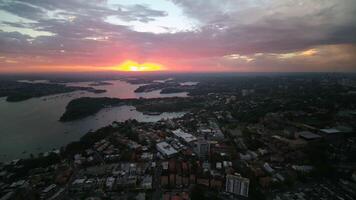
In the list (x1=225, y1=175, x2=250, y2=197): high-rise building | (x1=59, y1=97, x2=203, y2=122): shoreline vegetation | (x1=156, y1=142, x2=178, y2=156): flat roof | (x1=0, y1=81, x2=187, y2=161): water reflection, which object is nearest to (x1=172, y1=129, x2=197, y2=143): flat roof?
(x1=156, y1=142, x2=178, y2=156): flat roof

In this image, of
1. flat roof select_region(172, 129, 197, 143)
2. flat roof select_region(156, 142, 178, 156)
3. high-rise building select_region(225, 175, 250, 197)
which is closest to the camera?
high-rise building select_region(225, 175, 250, 197)

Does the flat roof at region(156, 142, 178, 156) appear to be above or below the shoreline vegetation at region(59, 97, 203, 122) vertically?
below

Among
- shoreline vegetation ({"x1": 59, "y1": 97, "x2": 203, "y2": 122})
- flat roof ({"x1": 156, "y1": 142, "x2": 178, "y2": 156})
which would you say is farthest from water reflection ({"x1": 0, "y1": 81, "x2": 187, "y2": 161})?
flat roof ({"x1": 156, "y1": 142, "x2": 178, "y2": 156})

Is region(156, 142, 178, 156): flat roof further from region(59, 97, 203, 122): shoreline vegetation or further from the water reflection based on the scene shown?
region(59, 97, 203, 122): shoreline vegetation

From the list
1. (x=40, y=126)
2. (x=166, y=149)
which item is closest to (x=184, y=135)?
(x=166, y=149)

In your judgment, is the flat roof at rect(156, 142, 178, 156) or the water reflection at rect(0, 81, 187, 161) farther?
the water reflection at rect(0, 81, 187, 161)

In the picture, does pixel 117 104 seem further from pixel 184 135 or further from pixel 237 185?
pixel 237 185

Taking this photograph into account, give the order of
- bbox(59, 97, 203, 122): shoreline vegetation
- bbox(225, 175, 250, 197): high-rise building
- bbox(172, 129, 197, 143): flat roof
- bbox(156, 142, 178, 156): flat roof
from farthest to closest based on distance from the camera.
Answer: bbox(59, 97, 203, 122): shoreline vegetation, bbox(172, 129, 197, 143): flat roof, bbox(156, 142, 178, 156): flat roof, bbox(225, 175, 250, 197): high-rise building

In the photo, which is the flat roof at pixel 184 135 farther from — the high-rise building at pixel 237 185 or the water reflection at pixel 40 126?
the water reflection at pixel 40 126

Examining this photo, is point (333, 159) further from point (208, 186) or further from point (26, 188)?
point (26, 188)

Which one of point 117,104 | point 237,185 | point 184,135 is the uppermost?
point 117,104
